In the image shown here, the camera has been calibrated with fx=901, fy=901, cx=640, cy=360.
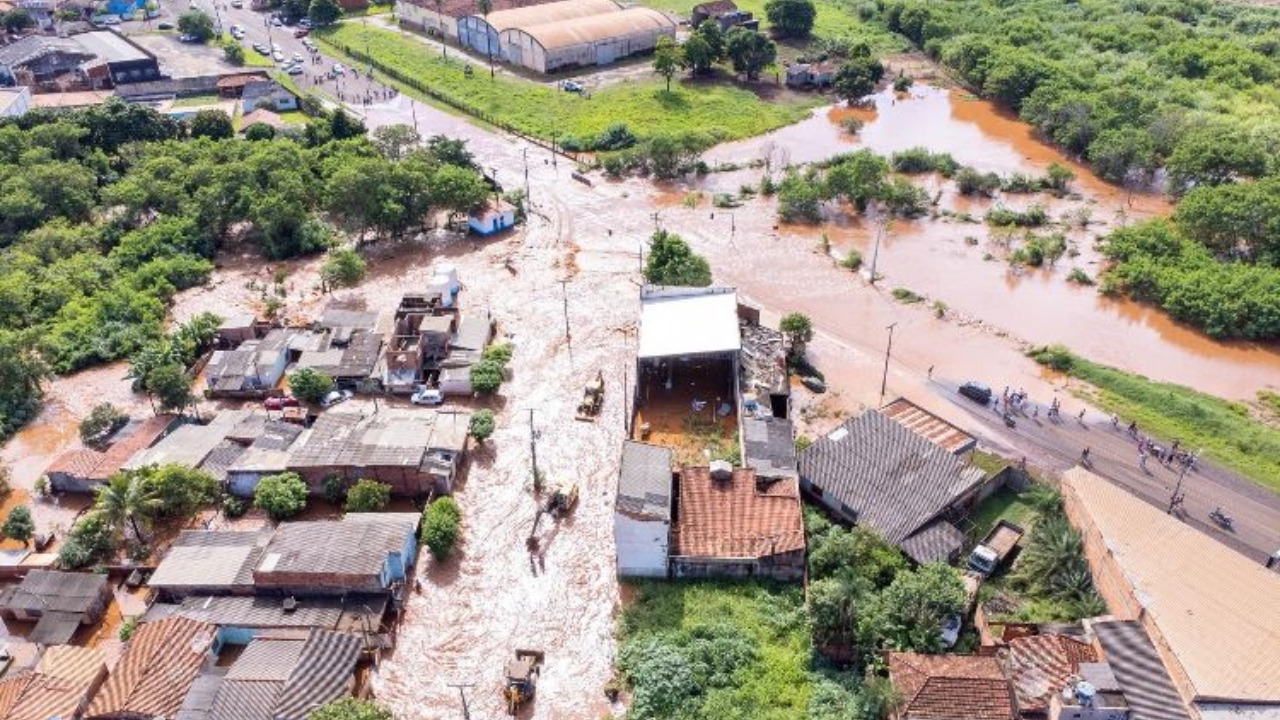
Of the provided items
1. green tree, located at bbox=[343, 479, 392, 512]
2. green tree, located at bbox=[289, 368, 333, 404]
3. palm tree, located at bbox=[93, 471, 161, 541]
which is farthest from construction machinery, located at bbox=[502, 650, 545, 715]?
green tree, located at bbox=[289, 368, 333, 404]

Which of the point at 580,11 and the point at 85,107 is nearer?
the point at 85,107

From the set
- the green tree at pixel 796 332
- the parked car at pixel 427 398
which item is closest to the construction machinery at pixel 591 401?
the parked car at pixel 427 398

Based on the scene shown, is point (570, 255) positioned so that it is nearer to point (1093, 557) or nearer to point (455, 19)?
point (1093, 557)

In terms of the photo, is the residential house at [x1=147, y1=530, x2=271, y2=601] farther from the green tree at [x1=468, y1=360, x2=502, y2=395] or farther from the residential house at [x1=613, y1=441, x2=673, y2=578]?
the residential house at [x1=613, y1=441, x2=673, y2=578]

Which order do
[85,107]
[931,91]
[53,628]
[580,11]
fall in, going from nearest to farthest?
[53,628], [85,107], [931,91], [580,11]

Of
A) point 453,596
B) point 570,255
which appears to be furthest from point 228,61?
point 453,596

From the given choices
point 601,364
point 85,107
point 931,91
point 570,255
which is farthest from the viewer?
point 931,91
